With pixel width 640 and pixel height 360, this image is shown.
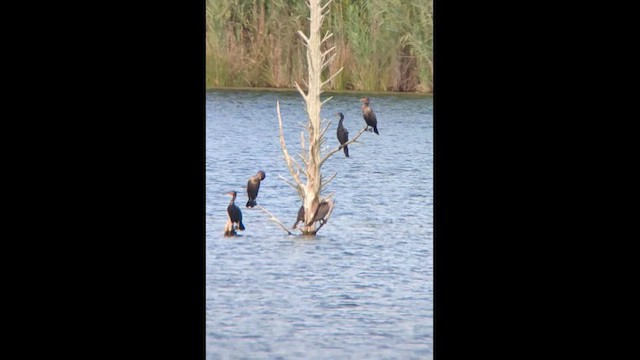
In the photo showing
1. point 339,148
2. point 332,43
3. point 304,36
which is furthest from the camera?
point 339,148

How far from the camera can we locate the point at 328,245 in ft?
20.0

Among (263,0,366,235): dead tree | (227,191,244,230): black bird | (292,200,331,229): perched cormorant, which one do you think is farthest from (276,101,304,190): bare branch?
(227,191,244,230): black bird

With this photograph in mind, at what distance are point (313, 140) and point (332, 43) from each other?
0.41m

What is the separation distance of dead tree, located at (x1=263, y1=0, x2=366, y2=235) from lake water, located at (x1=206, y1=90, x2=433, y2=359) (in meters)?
0.05

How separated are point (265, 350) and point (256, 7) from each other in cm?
147

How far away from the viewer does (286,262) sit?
19.8 ft

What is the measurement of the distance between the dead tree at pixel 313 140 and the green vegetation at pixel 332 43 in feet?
0.25

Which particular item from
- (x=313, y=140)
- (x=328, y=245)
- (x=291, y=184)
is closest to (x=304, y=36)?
(x=313, y=140)

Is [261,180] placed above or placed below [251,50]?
below

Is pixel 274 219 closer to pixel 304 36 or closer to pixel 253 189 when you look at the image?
pixel 253 189

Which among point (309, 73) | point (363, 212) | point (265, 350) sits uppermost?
point (309, 73)
